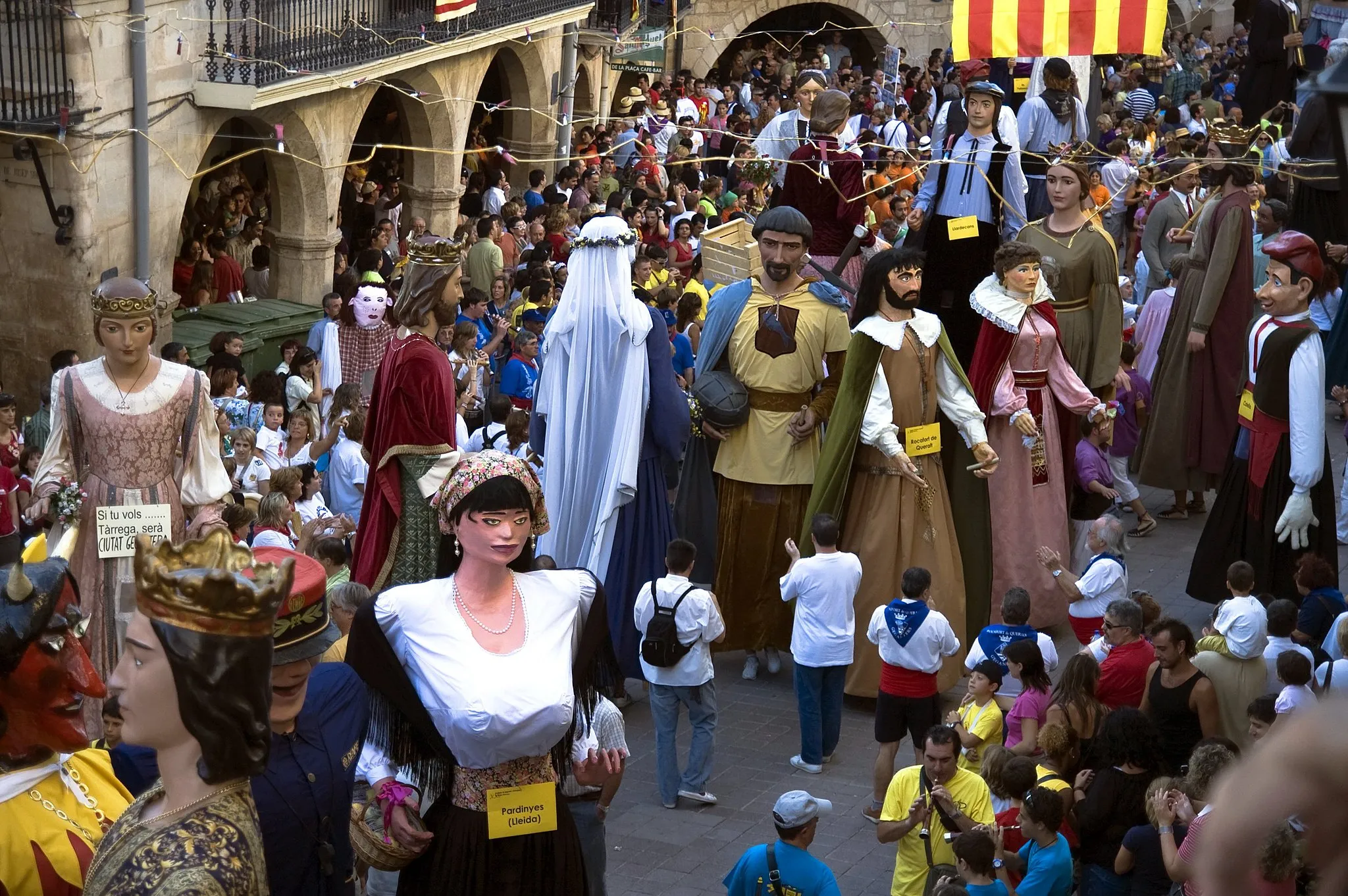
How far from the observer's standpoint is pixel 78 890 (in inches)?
146

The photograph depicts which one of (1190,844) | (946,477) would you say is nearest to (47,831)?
(1190,844)

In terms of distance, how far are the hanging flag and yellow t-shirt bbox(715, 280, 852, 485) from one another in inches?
405

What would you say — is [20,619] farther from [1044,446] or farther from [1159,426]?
[1159,426]

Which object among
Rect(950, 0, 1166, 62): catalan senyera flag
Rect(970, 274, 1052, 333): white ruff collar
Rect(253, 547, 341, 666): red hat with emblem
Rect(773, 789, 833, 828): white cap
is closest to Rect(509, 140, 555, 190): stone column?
Rect(950, 0, 1166, 62): catalan senyera flag

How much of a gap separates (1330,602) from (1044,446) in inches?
71.8

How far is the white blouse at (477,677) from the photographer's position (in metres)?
4.49

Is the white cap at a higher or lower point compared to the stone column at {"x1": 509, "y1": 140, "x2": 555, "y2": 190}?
lower

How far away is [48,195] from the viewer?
13.0 meters

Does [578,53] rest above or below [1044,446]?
above

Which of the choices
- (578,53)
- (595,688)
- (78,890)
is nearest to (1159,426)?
(595,688)

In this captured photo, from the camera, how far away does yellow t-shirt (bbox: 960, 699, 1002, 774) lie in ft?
23.3

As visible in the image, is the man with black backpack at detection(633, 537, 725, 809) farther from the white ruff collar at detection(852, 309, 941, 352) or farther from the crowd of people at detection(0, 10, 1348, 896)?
the white ruff collar at detection(852, 309, 941, 352)

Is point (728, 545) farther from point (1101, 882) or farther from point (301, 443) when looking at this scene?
point (1101, 882)

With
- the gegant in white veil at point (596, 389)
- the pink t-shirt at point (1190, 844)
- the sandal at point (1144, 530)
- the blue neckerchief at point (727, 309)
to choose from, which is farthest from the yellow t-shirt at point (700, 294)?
the pink t-shirt at point (1190, 844)
